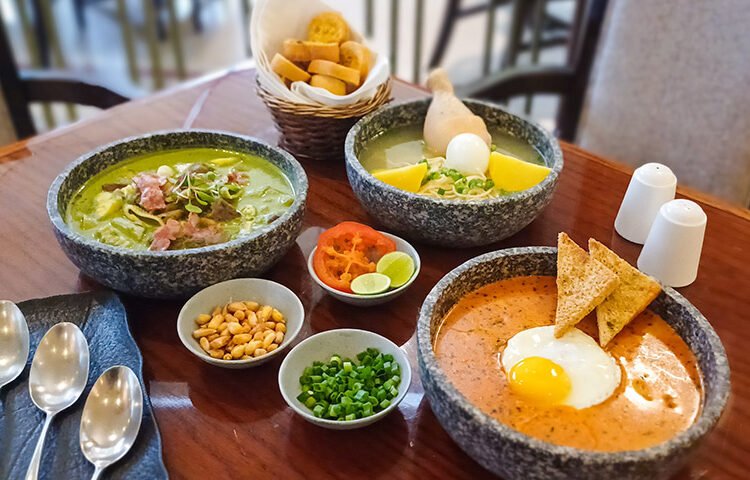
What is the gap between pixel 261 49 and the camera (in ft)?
5.88

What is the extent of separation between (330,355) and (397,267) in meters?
0.24

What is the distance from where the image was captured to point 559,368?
110 centimetres

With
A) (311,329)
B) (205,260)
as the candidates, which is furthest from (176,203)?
(311,329)

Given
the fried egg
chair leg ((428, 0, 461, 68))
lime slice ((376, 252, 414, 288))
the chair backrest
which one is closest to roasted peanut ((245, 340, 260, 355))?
lime slice ((376, 252, 414, 288))

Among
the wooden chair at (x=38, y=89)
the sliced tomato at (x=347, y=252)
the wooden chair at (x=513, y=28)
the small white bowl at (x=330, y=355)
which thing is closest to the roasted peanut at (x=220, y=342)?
the small white bowl at (x=330, y=355)

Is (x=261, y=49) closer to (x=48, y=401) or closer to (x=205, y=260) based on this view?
(x=205, y=260)

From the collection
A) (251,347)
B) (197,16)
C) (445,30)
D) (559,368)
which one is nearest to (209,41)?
(197,16)

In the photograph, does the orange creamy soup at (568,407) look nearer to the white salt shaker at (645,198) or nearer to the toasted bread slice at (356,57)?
the white salt shaker at (645,198)

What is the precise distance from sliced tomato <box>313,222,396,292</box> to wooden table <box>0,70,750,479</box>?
0.18ft

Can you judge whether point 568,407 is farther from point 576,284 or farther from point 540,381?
point 576,284

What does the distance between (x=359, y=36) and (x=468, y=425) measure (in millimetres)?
1243

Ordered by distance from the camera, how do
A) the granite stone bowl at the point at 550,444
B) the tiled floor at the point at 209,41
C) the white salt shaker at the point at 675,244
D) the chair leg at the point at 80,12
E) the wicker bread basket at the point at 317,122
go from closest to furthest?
1. the granite stone bowl at the point at 550,444
2. the white salt shaker at the point at 675,244
3. the wicker bread basket at the point at 317,122
4. the tiled floor at the point at 209,41
5. the chair leg at the point at 80,12

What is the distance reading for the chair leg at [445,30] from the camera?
453cm

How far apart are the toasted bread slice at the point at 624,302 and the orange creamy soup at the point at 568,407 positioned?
0.03 meters
